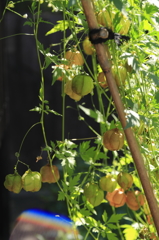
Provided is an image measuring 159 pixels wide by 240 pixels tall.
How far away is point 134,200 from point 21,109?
1.22 meters

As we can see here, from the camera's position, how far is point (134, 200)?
37.8 inches

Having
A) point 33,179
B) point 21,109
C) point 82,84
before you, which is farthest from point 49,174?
point 21,109

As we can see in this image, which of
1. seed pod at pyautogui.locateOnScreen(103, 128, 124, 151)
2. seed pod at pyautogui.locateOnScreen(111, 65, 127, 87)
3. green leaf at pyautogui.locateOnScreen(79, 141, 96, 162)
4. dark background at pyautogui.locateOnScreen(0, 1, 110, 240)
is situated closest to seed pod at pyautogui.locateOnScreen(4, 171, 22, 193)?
green leaf at pyautogui.locateOnScreen(79, 141, 96, 162)

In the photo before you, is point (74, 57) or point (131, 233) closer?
point (74, 57)

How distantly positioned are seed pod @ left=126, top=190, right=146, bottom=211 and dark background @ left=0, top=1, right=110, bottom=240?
109 centimetres

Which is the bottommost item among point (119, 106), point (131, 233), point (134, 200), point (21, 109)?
point (131, 233)

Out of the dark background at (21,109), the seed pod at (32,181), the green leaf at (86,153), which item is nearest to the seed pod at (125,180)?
the green leaf at (86,153)

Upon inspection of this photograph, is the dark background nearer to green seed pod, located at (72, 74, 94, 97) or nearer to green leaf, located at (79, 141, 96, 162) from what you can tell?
green leaf, located at (79, 141, 96, 162)

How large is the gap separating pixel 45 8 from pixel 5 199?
3.43 feet

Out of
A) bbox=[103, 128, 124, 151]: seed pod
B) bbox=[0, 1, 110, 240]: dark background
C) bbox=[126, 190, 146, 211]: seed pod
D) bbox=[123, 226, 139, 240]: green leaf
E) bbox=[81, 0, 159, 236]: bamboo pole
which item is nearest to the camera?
bbox=[81, 0, 159, 236]: bamboo pole

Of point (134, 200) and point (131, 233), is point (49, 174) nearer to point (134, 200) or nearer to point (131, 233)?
point (134, 200)

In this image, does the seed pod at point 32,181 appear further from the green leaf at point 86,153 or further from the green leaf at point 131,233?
the green leaf at point 131,233

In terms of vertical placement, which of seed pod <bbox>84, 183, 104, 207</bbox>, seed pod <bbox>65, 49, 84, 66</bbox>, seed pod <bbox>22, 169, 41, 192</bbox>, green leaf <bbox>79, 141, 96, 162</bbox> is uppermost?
seed pod <bbox>65, 49, 84, 66</bbox>

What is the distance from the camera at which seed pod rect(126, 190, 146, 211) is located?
0.95 metres
